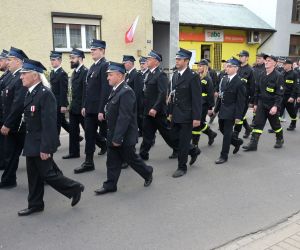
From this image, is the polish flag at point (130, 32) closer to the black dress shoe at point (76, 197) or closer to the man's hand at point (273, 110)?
the man's hand at point (273, 110)

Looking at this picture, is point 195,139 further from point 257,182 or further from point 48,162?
point 48,162

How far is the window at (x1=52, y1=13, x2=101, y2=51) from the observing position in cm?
1353

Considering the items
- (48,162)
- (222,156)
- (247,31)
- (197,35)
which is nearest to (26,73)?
(48,162)

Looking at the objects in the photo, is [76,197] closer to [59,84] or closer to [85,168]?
[85,168]

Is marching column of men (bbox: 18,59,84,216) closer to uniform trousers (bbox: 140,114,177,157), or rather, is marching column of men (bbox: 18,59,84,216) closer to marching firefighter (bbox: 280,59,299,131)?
uniform trousers (bbox: 140,114,177,157)

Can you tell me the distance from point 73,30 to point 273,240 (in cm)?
1214

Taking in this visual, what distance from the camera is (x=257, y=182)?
18.4 ft

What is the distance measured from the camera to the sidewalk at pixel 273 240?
3656 millimetres

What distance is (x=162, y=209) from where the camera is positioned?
457 centimetres

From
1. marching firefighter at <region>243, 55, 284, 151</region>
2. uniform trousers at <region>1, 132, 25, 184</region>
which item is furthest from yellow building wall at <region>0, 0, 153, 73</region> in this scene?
marching firefighter at <region>243, 55, 284, 151</region>

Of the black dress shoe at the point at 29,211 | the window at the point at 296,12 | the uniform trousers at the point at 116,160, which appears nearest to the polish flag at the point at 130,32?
the uniform trousers at the point at 116,160

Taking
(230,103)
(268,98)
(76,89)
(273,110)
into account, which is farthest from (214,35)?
(76,89)

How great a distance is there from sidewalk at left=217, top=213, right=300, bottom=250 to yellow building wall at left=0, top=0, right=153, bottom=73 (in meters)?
11.1

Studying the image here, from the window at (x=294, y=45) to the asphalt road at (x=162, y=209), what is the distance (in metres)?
19.6
